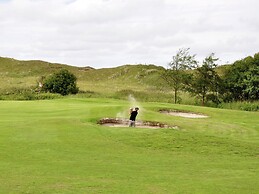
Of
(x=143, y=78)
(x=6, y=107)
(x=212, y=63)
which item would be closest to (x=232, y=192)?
(x=6, y=107)

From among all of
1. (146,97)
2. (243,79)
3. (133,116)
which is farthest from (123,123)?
(146,97)

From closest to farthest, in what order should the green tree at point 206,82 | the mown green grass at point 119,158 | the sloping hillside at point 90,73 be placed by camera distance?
1. the mown green grass at point 119,158
2. the green tree at point 206,82
3. the sloping hillside at point 90,73

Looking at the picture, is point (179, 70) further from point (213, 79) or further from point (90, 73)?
point (90, 73)

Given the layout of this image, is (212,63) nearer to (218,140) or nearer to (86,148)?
(218,140)

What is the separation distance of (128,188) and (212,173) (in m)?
4.59

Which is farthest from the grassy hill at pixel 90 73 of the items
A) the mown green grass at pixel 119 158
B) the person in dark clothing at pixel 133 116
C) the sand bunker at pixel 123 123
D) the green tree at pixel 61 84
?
the mown green grass at pixel 119 158

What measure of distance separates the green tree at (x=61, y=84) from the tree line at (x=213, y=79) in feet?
55.1

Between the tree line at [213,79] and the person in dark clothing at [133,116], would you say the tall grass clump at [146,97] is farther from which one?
the person in dark clothing at [133,116]

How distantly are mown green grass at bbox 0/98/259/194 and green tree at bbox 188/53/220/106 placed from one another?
27386mm

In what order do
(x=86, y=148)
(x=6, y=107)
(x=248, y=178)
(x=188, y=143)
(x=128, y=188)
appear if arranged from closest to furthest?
(x=128, y=188) → (x=248, y=178) → (x=86, y=148) → (x=188, y=143) → (x=6, y=107)

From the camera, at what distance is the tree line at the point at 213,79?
58.0 metres

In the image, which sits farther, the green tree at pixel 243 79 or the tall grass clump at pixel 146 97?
the tall grass clump at pixel 146 97

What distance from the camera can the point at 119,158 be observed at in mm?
18578

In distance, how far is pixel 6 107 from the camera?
3650 cm
